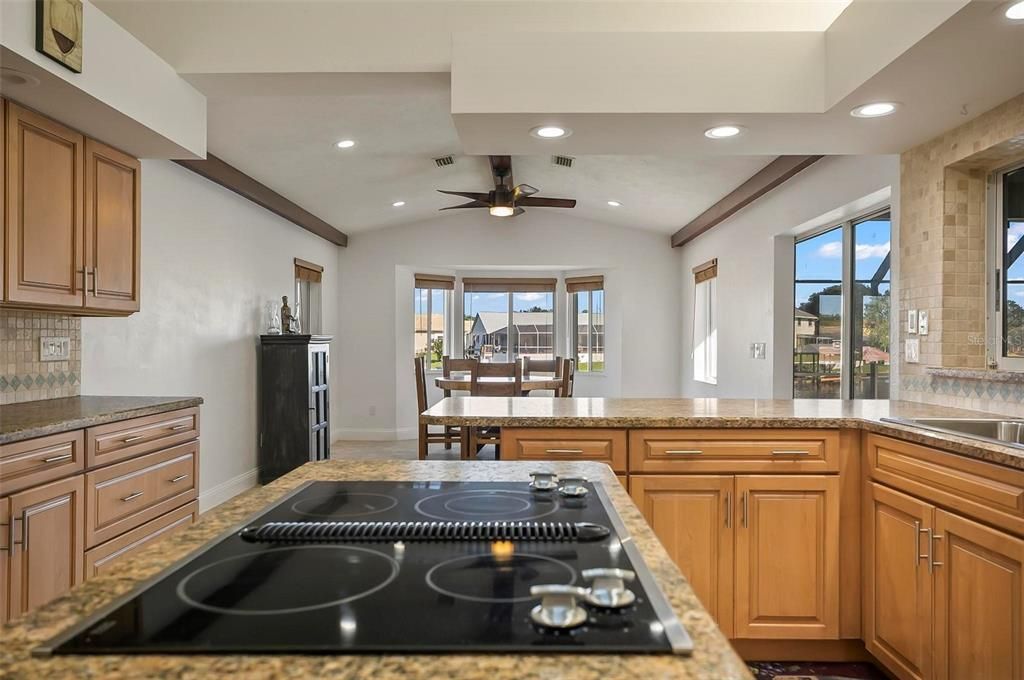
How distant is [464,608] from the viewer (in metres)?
0.73

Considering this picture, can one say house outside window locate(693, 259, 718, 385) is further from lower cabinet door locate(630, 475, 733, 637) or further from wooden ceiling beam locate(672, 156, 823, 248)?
lower cabinet door locate(630, 475, 733, 637)

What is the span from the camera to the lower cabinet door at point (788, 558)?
8.38ft

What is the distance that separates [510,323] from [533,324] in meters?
0.30

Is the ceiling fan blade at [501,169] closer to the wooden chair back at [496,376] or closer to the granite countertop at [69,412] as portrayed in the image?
the wooden chair back at [496,376]

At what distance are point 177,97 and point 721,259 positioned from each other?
15.8 ft

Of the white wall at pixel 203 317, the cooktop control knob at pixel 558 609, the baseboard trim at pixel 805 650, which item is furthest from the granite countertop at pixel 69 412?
the baseboard trim at pixel 805 650

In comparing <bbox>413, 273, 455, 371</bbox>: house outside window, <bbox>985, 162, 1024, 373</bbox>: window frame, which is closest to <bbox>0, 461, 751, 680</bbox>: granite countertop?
<bbox>985, 162, 1024, 373</bbox>: window frame

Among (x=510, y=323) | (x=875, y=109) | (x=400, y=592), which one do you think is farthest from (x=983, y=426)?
(x=510, y=323)

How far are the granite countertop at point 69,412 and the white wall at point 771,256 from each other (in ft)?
11.6

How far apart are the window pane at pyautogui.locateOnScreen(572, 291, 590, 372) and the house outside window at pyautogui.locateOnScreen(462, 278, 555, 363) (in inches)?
12.0

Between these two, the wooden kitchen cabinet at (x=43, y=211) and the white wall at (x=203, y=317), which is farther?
the white wall at (x=203, y=317)

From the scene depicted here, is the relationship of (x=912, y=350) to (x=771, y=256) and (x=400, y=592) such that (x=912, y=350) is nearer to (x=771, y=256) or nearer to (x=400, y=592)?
(x=771, y=256)

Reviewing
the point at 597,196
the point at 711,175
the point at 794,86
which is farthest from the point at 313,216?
the point at 794,86

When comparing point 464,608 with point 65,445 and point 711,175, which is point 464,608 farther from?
point 711,175
